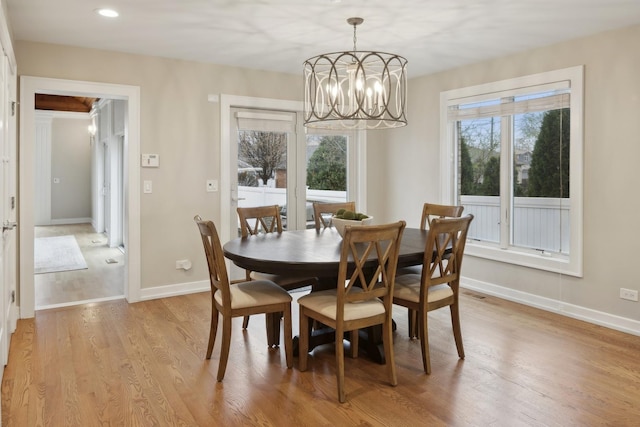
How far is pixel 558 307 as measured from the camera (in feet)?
13.2

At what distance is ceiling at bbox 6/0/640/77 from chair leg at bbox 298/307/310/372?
2.01 meters

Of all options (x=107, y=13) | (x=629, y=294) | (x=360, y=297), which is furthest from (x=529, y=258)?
(x=107, y=13)

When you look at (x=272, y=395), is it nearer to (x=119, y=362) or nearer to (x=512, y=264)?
(x=119, y=362)

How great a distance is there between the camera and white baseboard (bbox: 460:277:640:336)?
3.59 m

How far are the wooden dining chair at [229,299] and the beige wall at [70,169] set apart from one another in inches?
369

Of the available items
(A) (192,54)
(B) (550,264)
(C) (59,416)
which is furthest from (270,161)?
(C) (59,416)

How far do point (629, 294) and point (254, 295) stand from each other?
2867 mm

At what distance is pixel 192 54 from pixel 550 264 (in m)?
3.72

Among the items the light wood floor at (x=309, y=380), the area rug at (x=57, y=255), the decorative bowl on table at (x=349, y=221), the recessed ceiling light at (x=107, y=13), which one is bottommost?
the light wood floor at (x=309, y=380)

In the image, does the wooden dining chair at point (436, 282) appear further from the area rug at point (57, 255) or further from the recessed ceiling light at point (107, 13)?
the area rug at point (57, 255)

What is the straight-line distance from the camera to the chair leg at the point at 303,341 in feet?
9.02

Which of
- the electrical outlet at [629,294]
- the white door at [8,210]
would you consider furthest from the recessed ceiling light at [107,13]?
the electrical outlet at [629,294]

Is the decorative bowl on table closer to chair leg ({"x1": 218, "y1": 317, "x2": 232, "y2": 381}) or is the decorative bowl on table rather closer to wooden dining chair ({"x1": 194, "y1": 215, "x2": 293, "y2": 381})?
wooden dining chair ({"x1": 194, "y1": 215, "x2": 293, "y2": 381})

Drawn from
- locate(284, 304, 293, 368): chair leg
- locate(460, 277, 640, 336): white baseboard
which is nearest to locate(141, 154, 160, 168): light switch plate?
locate(284, 304, 293, 368): chair leg
